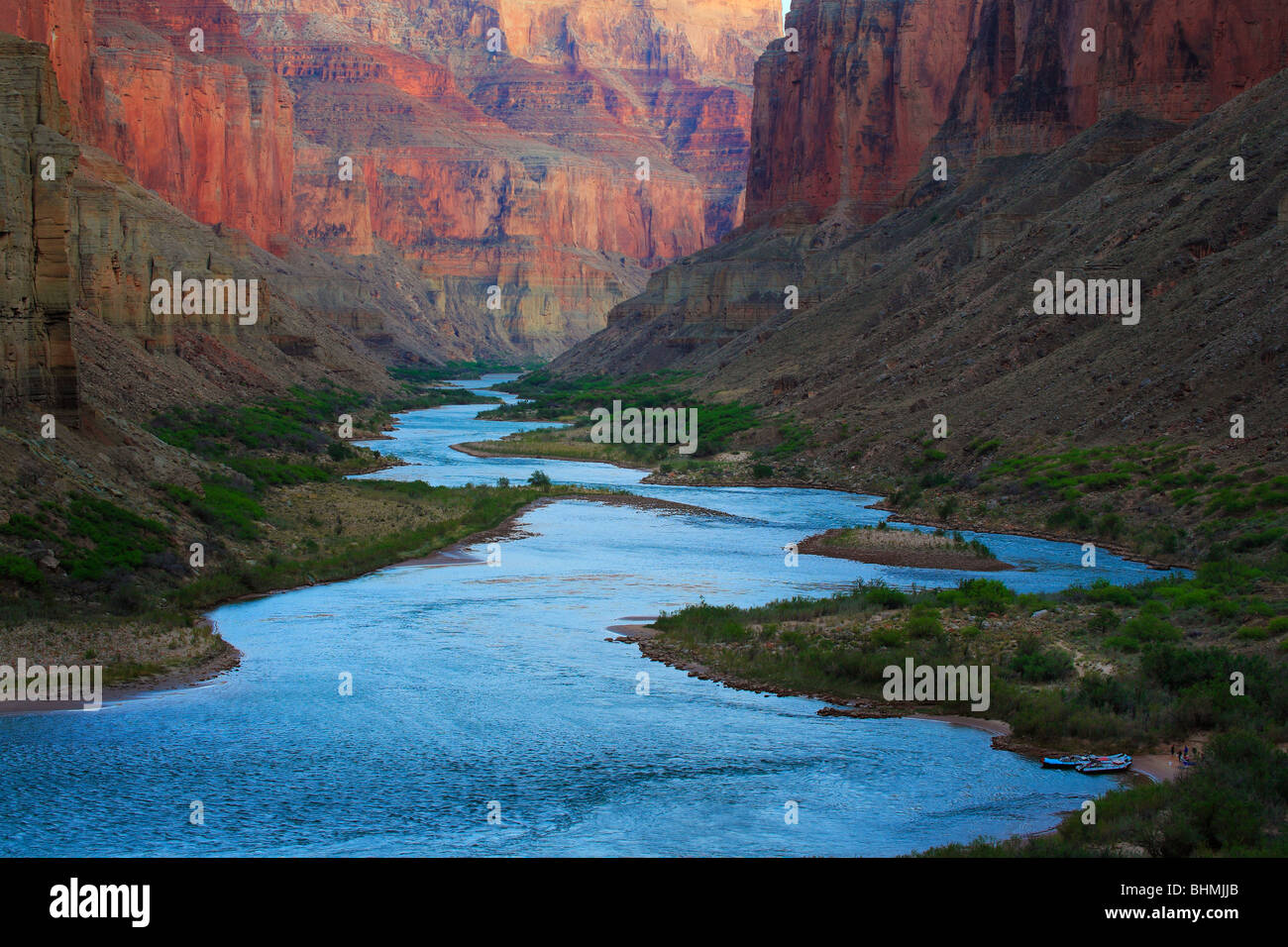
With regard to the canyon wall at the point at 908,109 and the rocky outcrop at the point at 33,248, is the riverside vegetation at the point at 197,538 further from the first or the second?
the canyon wall at the point at 908,109

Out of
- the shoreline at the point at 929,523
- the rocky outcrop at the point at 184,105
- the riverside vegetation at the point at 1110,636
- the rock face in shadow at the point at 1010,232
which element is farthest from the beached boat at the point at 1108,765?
the rocky outcrop at the point at 184,105

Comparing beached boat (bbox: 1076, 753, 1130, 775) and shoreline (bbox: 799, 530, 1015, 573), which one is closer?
beached boat (bbox: 1076, 753, 1130, 775)

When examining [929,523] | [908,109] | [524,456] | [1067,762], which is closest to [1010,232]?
[524,456]

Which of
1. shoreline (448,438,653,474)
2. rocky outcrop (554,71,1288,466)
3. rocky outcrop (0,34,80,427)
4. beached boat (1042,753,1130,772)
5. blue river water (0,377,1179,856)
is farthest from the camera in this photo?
shoreline (448,438,653,474)

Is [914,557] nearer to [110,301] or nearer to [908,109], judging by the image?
[110,301]

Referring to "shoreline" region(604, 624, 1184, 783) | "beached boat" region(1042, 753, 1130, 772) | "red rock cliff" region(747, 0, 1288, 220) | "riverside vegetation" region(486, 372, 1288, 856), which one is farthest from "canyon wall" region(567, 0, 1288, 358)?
"beached boat" region(1042, 753, 1130, 772)

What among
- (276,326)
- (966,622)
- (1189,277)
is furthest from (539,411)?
(966,622)

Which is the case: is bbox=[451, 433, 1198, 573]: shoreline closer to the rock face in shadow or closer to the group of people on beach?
the rock face in shadow
